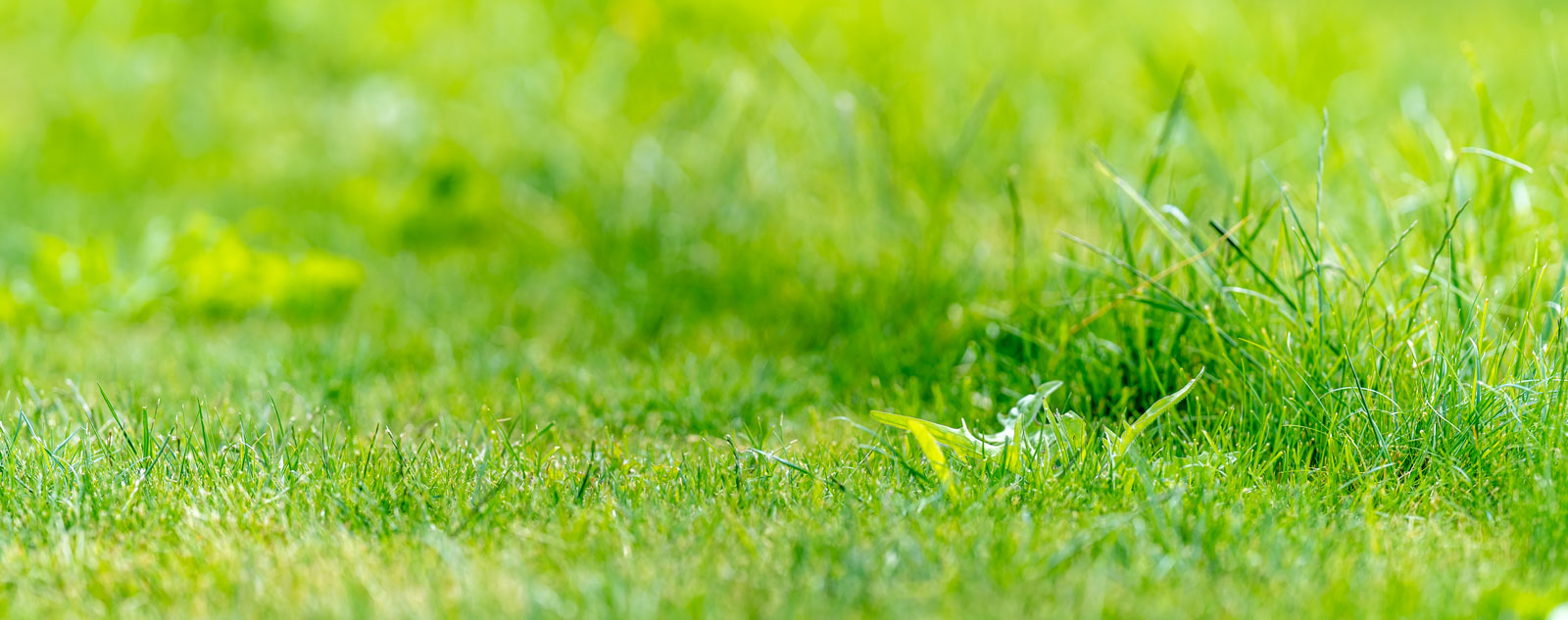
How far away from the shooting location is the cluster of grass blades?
237cm

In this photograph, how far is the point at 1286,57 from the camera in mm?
4711

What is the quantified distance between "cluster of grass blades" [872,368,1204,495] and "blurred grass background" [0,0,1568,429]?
1.32ft

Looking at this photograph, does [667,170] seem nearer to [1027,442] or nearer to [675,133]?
[675,133]

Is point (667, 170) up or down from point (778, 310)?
up

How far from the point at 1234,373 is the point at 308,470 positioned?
176cm

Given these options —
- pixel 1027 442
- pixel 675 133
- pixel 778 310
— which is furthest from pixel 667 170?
pixel 1027 442

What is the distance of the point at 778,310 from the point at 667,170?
102 cm

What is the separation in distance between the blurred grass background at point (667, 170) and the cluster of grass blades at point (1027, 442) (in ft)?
1.32

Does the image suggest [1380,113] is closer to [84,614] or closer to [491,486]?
[491,486]

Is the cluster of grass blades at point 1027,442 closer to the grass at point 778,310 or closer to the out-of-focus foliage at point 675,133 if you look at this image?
the grass at point 778,310

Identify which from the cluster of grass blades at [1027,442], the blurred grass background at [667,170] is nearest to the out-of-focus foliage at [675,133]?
the blurred grass background at [667,170]

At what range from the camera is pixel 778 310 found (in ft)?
12.1

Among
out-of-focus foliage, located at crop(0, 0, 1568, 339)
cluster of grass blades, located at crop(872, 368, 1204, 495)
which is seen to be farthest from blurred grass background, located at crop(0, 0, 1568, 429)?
cluster of grass blades, located at crop(872, 368, 1204, 495)

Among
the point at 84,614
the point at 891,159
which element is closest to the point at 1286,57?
the point at 891,159
